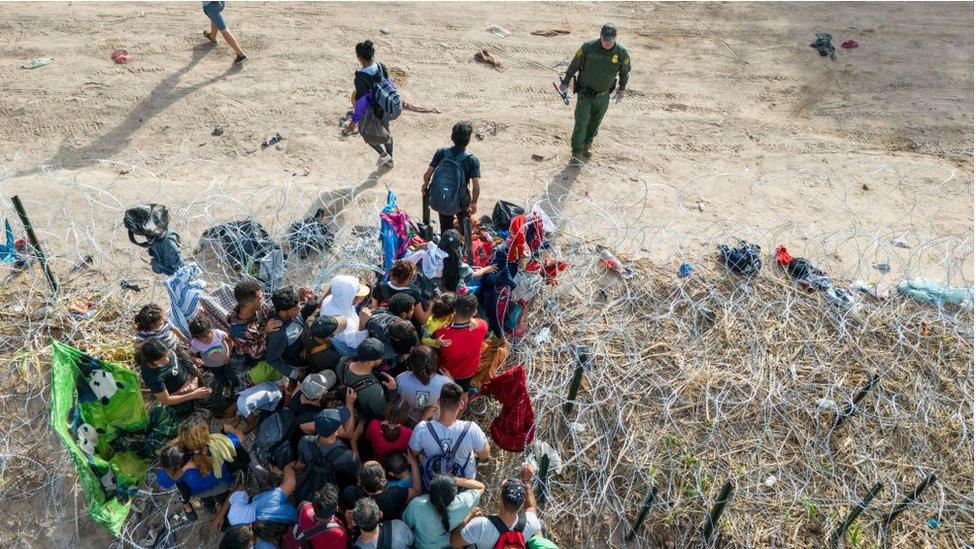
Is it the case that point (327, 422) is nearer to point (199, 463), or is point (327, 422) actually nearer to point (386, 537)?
point (386, 537)

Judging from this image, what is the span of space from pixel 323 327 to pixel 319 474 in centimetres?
102

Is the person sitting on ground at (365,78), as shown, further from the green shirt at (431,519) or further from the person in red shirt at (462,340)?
the green shirt at (431,519)

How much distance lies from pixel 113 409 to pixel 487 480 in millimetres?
2819

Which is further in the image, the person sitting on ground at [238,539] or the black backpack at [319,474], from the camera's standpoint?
the black backpack at [319,474]

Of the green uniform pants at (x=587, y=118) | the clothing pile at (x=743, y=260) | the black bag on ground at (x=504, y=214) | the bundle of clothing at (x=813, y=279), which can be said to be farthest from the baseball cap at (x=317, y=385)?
the green uniform pants at (x=587, y=118)

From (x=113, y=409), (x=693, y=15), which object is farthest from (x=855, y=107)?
(x=113, y=409)

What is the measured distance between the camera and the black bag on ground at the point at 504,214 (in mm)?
7453

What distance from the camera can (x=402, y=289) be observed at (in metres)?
5.55

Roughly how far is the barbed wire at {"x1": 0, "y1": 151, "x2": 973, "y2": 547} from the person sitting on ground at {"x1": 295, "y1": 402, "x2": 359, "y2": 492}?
1.37 m

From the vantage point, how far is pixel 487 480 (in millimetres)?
5574

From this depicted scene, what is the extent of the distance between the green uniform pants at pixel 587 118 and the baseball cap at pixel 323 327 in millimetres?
4869

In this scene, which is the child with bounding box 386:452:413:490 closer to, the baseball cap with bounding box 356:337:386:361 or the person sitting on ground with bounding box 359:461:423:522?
the person sitting on ground with bounding box 359:461:423:522

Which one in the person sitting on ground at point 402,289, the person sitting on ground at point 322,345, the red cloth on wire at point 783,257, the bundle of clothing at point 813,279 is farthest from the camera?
the red cloth on wire at point 783,257

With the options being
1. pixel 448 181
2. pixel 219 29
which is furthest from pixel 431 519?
pixel 219 29
